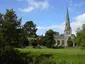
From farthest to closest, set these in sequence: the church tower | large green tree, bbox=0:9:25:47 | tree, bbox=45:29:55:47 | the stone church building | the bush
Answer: the church tower → the stone church building → tree, bbox=45:29:55:47 → large green tree, bbox=0:9:25:47 → the bush

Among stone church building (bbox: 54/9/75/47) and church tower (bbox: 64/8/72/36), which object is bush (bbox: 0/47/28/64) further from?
church tower (bbox: 64/8/72/36)

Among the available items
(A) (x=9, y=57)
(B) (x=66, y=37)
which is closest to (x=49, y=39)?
(A) (x=9, y=57)

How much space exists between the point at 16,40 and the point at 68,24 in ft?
480

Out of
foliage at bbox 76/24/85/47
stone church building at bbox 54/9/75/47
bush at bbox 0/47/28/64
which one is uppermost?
stone church building at bbox 54/9/75/47

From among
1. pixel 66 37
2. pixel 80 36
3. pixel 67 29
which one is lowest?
pixel 80 36

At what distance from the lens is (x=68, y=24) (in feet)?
644

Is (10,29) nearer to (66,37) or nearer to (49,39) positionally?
(49,39)

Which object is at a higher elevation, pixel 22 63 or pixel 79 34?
pixel 79 34

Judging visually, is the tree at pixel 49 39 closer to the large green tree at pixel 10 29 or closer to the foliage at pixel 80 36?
the foliage at pixel 80 36

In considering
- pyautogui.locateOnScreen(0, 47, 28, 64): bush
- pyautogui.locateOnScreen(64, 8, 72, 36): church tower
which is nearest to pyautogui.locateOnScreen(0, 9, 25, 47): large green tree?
pyautogui.locateOnScreen(0, 47, 28, 64): bush

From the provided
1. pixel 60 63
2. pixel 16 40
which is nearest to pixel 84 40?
pixel 16 40

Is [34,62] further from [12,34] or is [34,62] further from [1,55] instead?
[12,34]

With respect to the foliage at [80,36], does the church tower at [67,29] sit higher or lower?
higher

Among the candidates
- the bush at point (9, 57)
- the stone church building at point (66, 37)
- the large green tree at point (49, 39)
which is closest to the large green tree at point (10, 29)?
the bush at point (9, 57)
